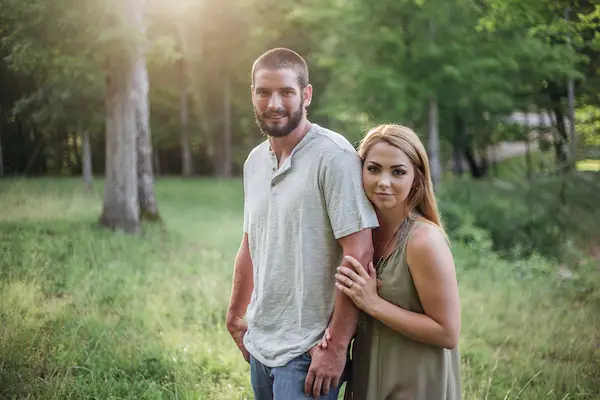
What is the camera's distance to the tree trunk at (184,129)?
13352 millimetres

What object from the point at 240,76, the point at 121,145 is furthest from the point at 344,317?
the point at 240,76

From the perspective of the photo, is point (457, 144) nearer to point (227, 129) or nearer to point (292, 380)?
point (227, 129)

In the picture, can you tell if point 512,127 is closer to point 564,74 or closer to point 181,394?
point 564,74

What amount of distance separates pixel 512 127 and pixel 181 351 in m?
17.2

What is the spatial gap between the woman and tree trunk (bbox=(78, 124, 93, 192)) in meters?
3.55

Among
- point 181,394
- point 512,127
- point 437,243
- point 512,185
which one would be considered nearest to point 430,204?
point 437,243

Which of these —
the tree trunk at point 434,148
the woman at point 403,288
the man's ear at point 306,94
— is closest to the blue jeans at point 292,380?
the woman at point 403,288

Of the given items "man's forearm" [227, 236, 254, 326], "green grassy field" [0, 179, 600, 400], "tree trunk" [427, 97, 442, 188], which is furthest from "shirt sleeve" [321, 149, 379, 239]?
"tree trunk" [427, 97, 442, 188]

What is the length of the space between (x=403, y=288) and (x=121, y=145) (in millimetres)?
5583

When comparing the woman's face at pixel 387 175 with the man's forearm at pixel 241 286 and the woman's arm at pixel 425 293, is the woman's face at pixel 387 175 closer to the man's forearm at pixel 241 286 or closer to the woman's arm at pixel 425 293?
the woman's arm at pixel 425 293

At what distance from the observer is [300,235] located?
215 centimetres

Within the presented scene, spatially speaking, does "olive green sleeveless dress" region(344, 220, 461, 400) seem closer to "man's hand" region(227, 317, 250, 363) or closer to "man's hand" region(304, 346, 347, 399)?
"man's hand" region(304, 346, 347, 399)

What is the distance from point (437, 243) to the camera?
6.72ft

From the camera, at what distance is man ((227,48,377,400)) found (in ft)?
6.87
